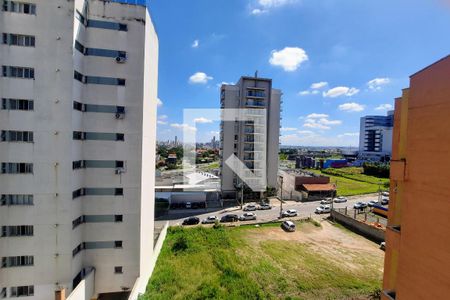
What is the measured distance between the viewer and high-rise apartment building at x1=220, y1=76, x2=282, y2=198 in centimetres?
3262

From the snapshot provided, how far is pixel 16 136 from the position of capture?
10.5 m

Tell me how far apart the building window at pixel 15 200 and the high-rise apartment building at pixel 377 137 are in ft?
330

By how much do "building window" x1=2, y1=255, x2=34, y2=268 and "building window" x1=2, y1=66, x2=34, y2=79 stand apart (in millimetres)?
8782

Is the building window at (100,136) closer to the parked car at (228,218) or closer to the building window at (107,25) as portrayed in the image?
the building window at (107,25)

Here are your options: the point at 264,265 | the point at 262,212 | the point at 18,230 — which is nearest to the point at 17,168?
the point at 18,230

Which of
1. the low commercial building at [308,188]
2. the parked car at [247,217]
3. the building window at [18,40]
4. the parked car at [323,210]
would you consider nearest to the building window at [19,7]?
the building window at [18,40]

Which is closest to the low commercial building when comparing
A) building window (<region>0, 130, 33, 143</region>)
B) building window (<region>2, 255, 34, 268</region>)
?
building window (<region>2, 255, 34, 268</region>)

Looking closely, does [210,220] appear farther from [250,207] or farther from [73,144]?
[73,144]

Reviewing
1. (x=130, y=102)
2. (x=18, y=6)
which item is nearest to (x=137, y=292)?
(x=130, y=102)

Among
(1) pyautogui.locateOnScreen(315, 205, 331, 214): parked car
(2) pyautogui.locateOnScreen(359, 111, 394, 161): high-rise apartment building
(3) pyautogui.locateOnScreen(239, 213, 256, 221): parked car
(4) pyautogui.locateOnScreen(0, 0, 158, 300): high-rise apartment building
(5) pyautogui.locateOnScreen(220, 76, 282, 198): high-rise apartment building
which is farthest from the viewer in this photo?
(2) pyautogui.locateOnScreen(359, 111, 394, 161): high-rise apartment building

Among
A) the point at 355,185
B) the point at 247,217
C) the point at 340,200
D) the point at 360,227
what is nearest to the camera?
the point at 360,227

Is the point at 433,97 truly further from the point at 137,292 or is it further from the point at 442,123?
the point at 137,292

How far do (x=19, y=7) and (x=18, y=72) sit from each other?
10.1 feet

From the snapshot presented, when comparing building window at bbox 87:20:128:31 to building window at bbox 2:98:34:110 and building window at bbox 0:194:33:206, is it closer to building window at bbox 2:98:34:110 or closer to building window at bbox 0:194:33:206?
building window at bbox 2:98:34:110
